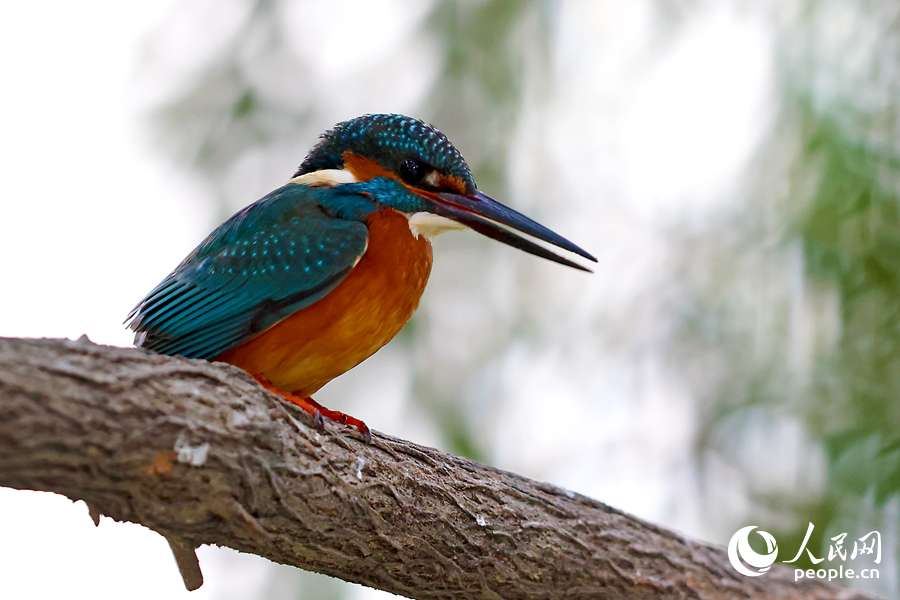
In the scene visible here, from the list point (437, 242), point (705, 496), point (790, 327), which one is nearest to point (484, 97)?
point (437, 242)

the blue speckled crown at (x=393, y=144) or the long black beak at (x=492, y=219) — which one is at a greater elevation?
the blue speckled crown at (x=393, y=144)

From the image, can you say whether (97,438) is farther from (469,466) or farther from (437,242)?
(437,242)

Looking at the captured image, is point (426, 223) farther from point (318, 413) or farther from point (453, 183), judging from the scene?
point (318, 413)

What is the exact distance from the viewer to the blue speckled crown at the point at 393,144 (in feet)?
9.86

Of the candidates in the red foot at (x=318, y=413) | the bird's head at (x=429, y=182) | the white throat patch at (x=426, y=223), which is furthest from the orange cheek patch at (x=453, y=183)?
the red foot at (x=318, y=413)

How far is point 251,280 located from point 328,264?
0.26 meters

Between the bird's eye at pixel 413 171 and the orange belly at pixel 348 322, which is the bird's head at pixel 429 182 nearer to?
the bird's eye at pixel 413 171

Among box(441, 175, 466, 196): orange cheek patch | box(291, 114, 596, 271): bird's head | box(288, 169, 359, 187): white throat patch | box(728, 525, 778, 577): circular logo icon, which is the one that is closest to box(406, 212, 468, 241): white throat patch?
box(291, 114, 596, 271): bird's head

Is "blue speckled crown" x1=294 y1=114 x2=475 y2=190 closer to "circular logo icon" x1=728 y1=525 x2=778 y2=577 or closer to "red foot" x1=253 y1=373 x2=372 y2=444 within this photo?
"red foot" x1=253 y1=373 x2=372 y2=444

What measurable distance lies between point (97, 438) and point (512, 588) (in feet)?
4.32

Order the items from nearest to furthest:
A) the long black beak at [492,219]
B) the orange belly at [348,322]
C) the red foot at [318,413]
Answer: the red foot at [318,413] → the orange belly at [348,322] → the long black beak at [492,219]

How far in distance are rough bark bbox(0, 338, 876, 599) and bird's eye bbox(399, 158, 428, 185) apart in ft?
3.25

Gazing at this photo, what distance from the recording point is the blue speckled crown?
300cm

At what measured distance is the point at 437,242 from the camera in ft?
17.5
